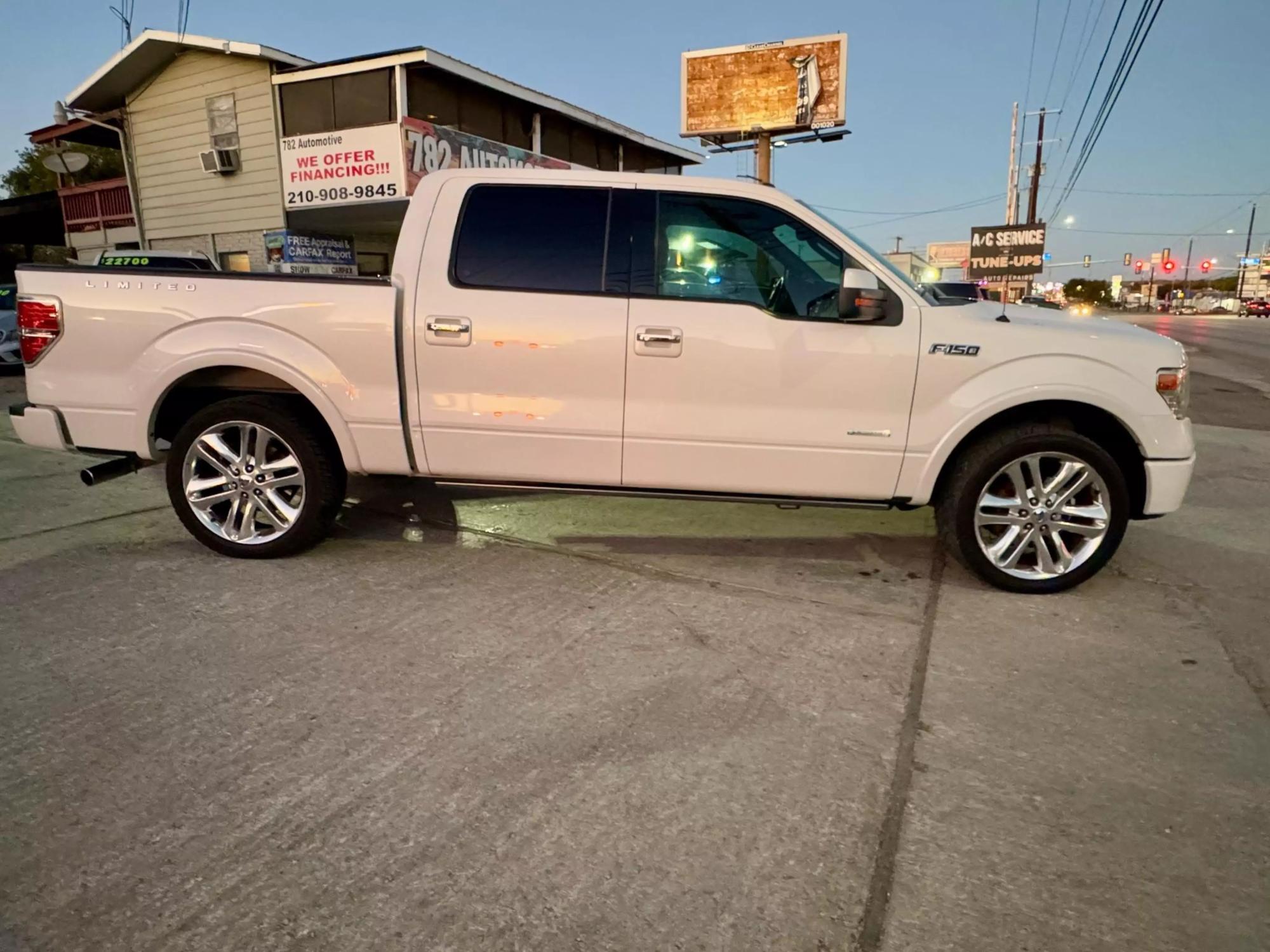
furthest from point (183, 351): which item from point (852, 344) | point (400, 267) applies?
point (852, 344)

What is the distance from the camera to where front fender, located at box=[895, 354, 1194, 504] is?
3760 millimetres

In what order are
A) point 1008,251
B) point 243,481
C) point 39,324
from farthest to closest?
point 1008,251 → point 243,481 → point 39,324

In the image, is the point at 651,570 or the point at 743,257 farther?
the point at 651,570

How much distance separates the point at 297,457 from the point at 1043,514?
382 cm

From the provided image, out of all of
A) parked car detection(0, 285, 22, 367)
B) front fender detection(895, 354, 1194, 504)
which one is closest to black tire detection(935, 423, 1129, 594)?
front fender detection(895, 354, 1194, 504)

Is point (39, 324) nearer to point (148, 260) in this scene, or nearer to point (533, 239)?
point (533, 239)

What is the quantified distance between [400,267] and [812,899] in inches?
133

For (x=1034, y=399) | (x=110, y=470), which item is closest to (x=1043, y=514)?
(x=1034, y=399)

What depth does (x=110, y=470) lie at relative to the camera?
4.36 meters

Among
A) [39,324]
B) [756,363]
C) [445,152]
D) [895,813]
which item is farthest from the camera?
[445,152]

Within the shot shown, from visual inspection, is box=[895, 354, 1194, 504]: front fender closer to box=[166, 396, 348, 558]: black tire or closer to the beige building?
box=[166, 396, 348, 558]: black tire

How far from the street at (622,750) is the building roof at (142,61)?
561 inches

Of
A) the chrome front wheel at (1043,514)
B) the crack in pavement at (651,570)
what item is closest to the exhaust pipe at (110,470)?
the crack in pavement at (651,570)

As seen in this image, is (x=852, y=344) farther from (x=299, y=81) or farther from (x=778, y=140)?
(x=778, y=140)
